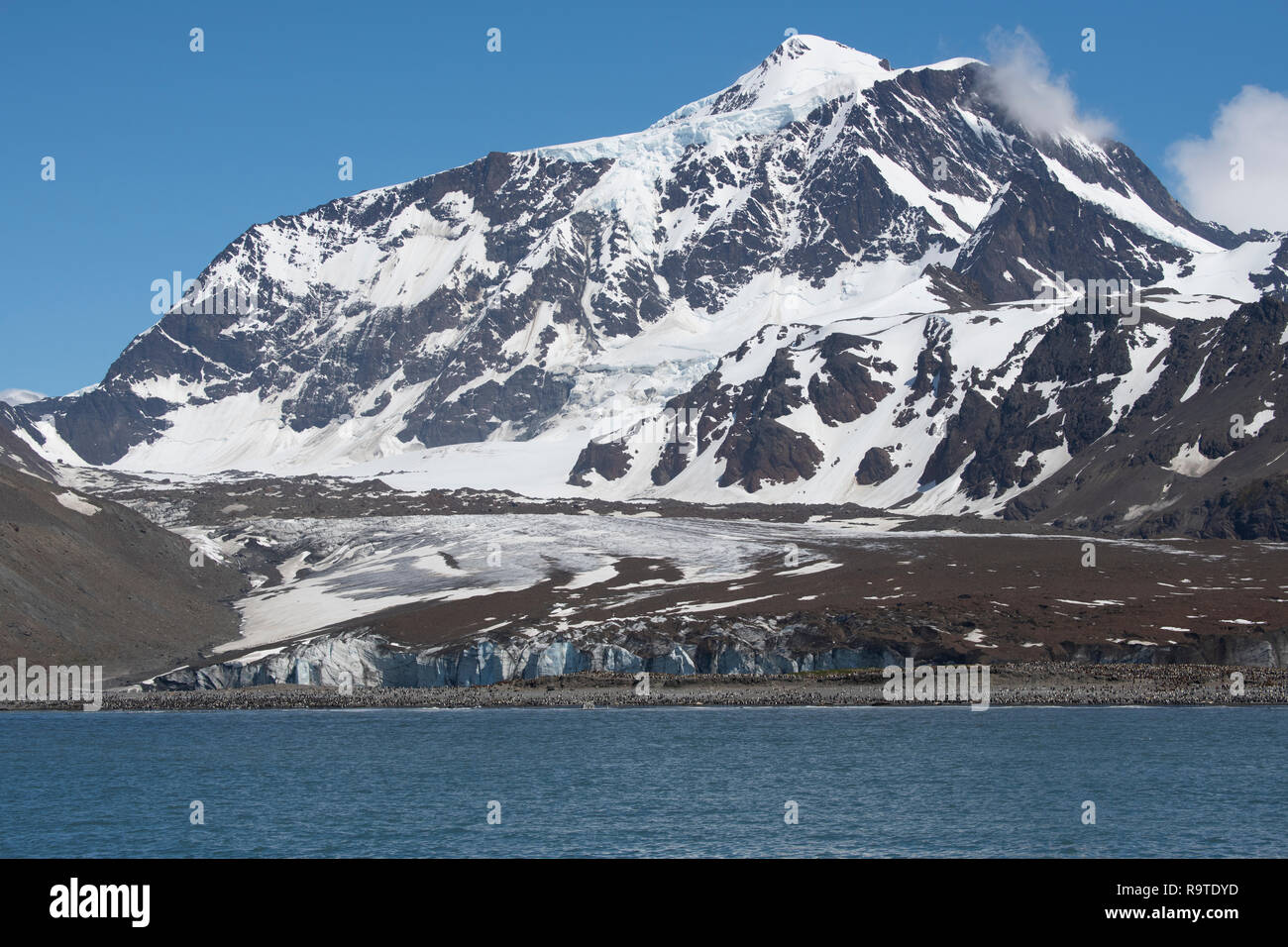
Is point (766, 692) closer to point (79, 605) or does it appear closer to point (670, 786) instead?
point (670, 786)

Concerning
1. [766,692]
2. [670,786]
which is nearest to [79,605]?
[766,692]

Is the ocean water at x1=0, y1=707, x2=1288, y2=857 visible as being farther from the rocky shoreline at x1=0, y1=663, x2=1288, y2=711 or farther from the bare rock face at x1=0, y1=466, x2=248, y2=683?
the bare rock face at x1=0, y1=466, x2=248, y2=683

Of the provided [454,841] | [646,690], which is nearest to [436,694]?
[646,690]

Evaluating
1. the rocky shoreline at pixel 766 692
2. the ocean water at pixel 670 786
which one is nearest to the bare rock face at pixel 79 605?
the rocky shoreline at pixel 766 692
